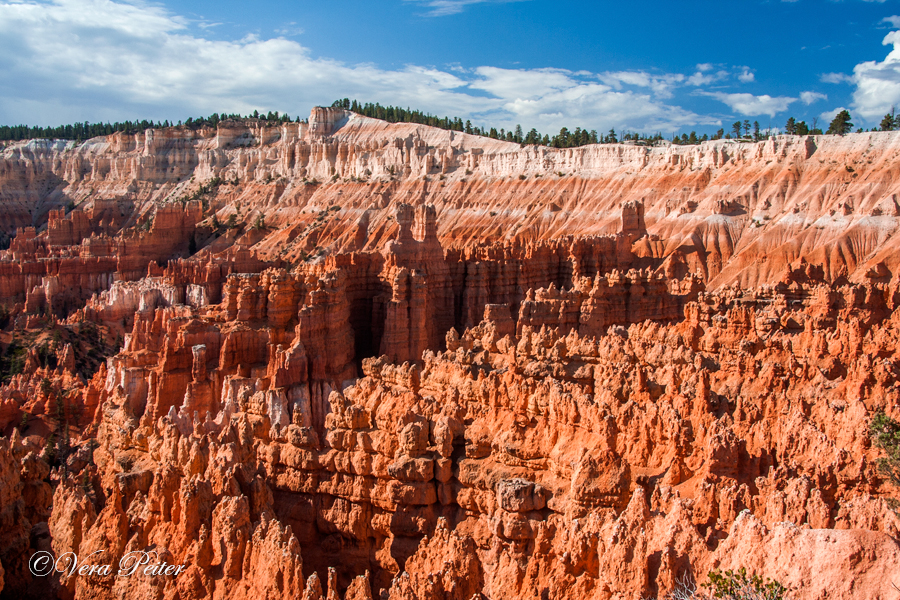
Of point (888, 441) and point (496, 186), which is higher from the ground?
point (496, 186)

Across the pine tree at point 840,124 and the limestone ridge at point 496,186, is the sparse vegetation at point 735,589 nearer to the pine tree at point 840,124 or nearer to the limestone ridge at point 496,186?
the limestone ridge at point 496,186

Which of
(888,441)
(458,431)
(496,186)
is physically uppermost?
(496,186)

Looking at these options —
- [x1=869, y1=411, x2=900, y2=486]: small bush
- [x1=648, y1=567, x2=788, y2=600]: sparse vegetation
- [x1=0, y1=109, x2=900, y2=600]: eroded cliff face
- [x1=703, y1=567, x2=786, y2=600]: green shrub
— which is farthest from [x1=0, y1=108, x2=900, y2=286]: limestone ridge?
[x1=703, y1=567, x2=786, y2=600]: green shrub

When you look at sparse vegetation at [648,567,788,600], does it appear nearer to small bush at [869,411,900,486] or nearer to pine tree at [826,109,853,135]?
small bush at [869,411,900,486]

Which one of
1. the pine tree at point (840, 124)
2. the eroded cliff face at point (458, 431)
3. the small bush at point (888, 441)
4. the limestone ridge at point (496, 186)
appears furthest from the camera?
the pine tree at point (840, 124)

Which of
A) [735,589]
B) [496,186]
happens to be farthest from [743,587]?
[496,186]

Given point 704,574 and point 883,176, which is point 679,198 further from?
point 704,574

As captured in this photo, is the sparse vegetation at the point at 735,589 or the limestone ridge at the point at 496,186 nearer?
the sparse vegetation at the point at 735,589

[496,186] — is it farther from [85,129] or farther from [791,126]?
[85,129]

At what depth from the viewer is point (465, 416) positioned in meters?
15.3

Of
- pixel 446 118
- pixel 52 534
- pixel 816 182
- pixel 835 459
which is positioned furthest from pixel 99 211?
pixel 835 459

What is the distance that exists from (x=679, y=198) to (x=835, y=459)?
62362mm

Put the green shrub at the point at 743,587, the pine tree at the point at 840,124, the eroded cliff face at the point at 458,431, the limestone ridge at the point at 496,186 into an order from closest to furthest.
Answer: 1. the green shrub at the point at 743,587
2. the eroded cliff face at the point at 458,431
3. the limestone ridge at the point at 496,186
4. the pine tree at the point at 840,124

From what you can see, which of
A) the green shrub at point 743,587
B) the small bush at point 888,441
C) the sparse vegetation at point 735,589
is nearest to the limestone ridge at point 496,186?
the small bush at point 888,441
